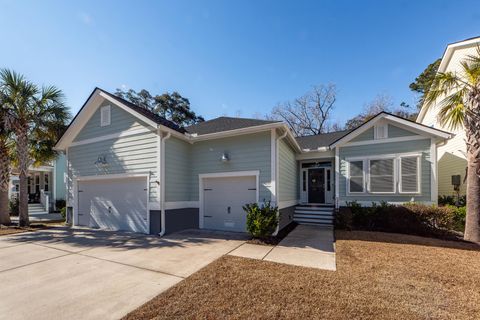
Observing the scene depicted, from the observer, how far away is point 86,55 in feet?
27.8

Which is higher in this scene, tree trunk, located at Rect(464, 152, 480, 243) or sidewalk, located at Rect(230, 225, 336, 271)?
tree trunk, located at Rect(464, 152, 480, 243)

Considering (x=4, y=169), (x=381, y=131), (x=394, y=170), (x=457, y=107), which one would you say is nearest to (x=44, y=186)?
(x=4, y=169)

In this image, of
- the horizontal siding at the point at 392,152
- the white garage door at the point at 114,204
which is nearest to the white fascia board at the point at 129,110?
the white garage door at the point at 114,204

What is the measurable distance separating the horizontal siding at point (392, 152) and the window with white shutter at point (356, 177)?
24 centimetres

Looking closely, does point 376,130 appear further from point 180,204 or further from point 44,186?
point 44,186

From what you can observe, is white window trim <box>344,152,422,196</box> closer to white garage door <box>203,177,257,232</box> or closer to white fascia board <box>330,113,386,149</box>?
white fascia board <box>330,113,386,149</box>

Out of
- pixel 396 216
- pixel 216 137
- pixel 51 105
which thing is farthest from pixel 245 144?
pixel 51 105

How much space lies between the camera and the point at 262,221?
22.2ft

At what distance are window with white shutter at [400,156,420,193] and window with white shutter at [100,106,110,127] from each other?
40.1 feet

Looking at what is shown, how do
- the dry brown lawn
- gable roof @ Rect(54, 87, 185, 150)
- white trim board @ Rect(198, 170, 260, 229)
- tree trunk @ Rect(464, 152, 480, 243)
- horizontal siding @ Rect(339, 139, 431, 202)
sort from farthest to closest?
horizontal siding @ Rect(339, 139, 431, 202)
gable roof @ Rect(54, 87, 185, 150)
white trim board @ Rect(198, 170, 260, 229)
tree trunk @ Rect(464, 152, 480, 243)
the dry brown lawn

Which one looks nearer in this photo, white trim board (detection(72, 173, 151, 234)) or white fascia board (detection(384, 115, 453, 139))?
white trim board (detection(72, 173, 151, 234))

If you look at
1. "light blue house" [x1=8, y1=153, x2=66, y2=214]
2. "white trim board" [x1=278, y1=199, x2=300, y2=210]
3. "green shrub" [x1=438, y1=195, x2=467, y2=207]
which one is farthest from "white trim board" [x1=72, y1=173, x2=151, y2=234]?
"green shrub" [x1=438, y1=195, x2=467, y2=207]

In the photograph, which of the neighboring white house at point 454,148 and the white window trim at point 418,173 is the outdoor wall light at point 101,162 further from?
the neighboring white house at point 454,148

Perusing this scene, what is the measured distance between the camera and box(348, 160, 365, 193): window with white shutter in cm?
977
